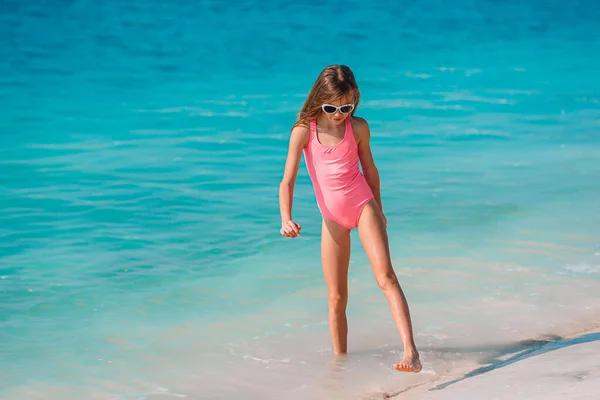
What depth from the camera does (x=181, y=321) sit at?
17.9 ft

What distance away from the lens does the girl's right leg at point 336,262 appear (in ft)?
14.4

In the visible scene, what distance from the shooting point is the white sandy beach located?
376 centimetres

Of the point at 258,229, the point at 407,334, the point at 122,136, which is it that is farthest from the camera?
the point at 122,136

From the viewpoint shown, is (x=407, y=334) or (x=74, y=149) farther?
(x=74, y=149)

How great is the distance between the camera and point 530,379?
3.96 metres

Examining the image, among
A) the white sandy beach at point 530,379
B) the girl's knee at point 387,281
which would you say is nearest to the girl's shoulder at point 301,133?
the girl's knee at point 387,281

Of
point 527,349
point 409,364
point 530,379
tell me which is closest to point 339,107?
point 409,364

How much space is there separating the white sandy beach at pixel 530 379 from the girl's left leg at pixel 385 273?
241 mm

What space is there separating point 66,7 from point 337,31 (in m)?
8.61

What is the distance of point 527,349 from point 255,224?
3342mm

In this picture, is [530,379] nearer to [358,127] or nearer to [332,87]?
[358,127]

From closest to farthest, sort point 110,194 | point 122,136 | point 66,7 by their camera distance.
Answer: point 110,194 → point 122,136 → point 66,7

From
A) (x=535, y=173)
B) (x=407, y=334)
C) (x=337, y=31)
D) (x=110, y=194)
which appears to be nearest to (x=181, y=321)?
(x=407, y=334)

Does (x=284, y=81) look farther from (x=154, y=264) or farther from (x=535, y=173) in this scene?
(x=154, y=264)
